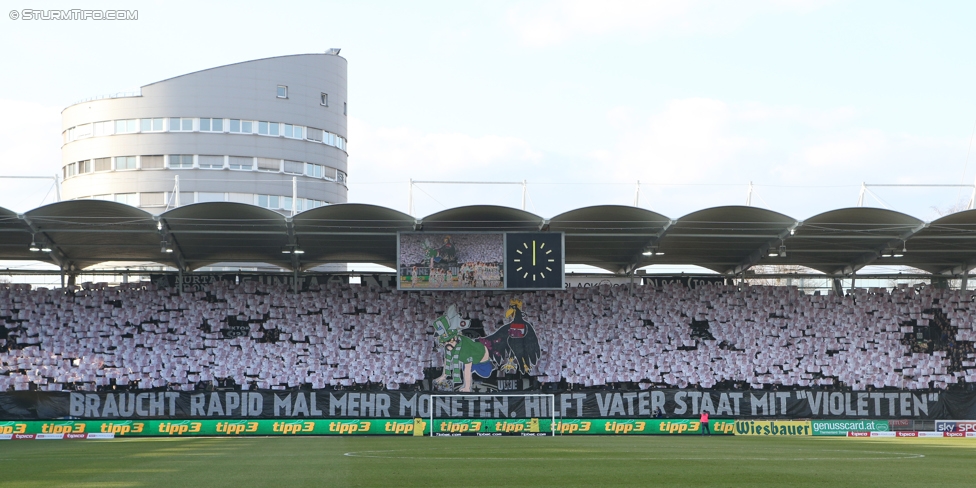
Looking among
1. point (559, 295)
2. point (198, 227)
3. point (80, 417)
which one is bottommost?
point (80, 417)

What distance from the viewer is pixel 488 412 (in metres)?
34.7

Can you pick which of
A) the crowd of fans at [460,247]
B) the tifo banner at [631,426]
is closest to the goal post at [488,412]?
the tifo banner at [631,426]

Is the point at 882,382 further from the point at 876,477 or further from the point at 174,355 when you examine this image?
the point at 174,355

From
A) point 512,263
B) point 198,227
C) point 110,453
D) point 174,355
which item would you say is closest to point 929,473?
point 110,453

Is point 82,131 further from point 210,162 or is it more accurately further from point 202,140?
point 210,162

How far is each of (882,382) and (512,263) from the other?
52.6 ft

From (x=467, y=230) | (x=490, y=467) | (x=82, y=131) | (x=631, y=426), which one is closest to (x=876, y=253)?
(x=631, y=426)

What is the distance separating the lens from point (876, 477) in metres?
14.7

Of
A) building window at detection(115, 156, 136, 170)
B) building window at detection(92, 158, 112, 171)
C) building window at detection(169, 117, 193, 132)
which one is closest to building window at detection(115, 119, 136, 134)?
building window at detection(115, 156, 136, 170)

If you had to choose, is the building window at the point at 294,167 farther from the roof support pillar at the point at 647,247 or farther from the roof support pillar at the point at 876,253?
the roof support pillar at the point at 876,253

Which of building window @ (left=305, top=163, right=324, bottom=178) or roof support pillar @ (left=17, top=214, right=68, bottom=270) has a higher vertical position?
building window @ (left=305, top=163, right=324, bottom=178)

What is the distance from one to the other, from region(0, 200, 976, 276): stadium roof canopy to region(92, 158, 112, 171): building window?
1080 inches

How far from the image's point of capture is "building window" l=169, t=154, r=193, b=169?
66125 mm

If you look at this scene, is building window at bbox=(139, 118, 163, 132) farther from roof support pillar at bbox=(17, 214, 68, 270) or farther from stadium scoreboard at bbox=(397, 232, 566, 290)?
stadium scoreboard at bbox=(397, 232, 566, 290)
